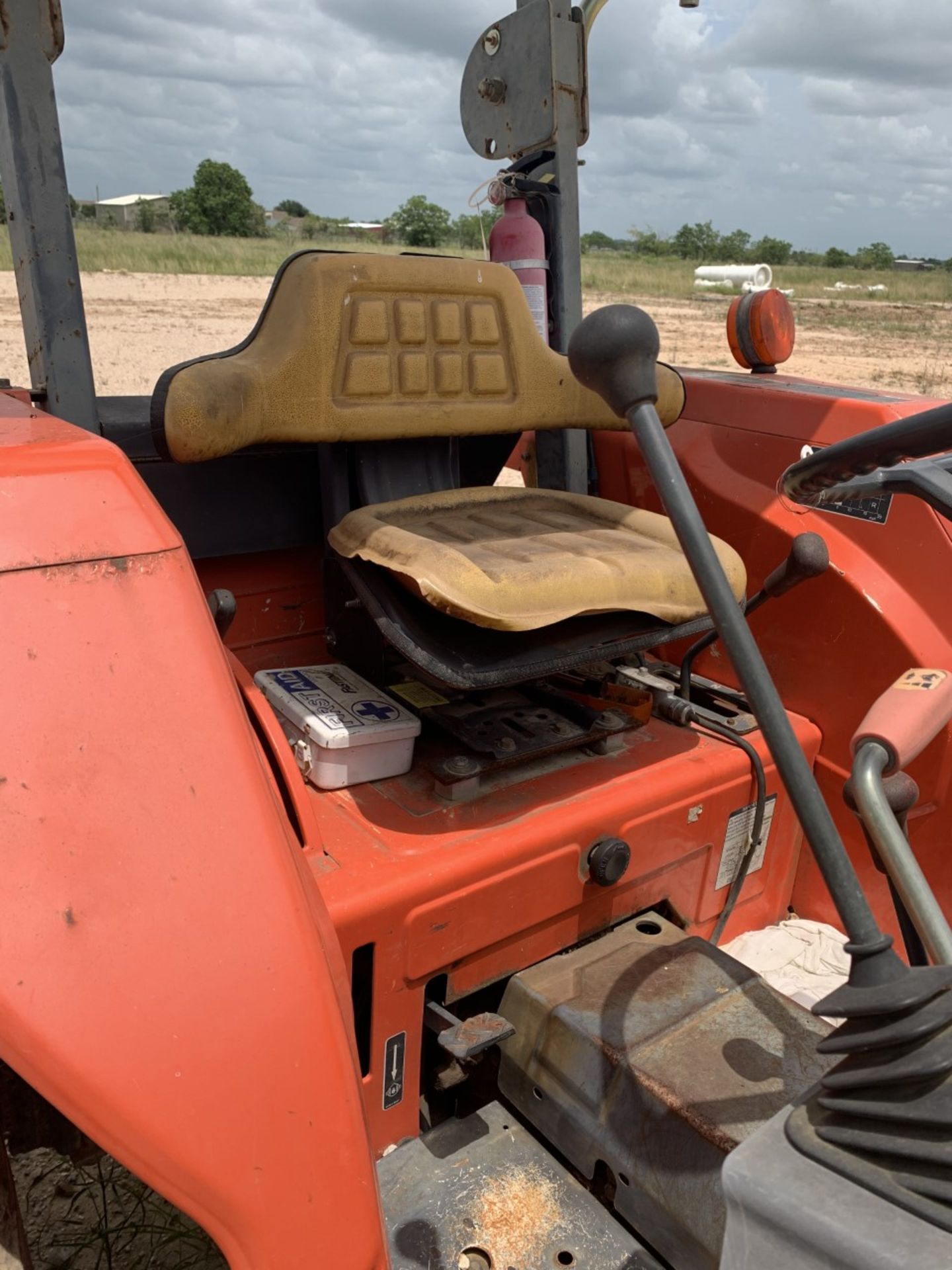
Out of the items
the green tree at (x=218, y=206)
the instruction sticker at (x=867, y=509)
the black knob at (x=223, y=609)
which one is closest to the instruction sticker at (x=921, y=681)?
the instruction sticker at (x=867, y=509)

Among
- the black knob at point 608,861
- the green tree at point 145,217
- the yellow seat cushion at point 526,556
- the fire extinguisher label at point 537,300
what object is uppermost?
the green tree at point 145,217

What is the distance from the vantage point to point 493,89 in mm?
1941

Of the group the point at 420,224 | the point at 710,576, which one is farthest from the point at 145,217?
the point at 710,576

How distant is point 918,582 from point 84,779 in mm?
1221

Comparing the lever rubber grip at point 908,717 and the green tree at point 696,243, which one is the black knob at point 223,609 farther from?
the green tree at point 696,243

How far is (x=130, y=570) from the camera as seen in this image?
2.35 feet

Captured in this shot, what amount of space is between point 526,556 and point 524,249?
0.79 m

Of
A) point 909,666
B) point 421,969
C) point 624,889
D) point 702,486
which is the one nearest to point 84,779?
point 421,969

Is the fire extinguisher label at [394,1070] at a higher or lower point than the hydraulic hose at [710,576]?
lower

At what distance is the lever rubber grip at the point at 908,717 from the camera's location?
31.8 inches

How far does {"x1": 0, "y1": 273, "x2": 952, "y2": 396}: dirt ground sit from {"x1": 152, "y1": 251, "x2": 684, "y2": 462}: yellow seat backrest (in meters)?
5.42

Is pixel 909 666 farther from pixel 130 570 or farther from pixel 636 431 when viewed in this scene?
pixel 130 570

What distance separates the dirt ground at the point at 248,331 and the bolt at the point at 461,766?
587 centimetres

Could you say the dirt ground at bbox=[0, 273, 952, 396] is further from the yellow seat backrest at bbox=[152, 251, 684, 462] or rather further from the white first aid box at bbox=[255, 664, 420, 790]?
the white first aid box at bbox=[255, 664, 420, 790]
